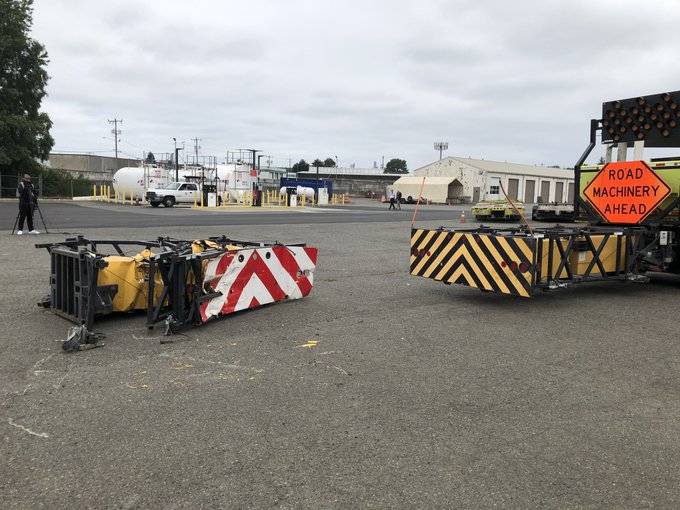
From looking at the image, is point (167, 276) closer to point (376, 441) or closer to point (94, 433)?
point (94, 433)

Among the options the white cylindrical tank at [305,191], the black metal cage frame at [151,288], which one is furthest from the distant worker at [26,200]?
the white cylindrical tank at [305,191]

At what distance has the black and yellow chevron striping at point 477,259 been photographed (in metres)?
7.77

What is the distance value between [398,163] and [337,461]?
7380 inches

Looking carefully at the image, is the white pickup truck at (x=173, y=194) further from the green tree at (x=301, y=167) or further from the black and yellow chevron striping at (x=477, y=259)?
the green tree at (x=301, y=167)

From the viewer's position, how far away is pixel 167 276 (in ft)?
20.8

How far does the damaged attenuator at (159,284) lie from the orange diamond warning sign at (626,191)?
20.6 feet

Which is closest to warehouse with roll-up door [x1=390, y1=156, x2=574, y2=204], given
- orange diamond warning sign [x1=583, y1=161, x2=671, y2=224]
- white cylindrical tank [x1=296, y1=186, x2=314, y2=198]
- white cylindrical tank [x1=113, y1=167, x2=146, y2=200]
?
white cylindrical tank [x1=296, y1=186, x2=314, y2=198]

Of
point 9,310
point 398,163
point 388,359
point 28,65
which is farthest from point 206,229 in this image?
point 398,163

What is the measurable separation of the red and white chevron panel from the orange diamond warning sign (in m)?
5.49

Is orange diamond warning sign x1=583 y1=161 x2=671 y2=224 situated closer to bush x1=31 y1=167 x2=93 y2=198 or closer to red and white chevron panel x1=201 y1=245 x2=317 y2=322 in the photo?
red and white chevron panel x1=201 y1=245 x2=317 y2=322

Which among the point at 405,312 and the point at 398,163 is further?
the point at 398,163

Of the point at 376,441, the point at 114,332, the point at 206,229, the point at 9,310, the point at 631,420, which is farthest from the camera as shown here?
the point at 206,229

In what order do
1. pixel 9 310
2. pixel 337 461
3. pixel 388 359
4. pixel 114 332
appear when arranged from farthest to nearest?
1. pixel 9 310
2. pixel 114 332
3. pixel 388 359
4. pixel 337 461

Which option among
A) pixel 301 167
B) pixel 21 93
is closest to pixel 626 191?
pixel 21 93
